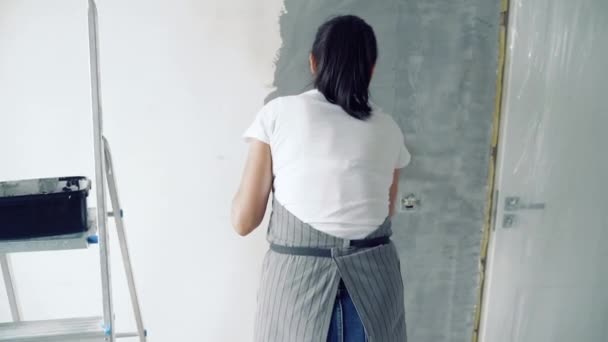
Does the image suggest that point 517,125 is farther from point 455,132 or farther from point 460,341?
point 460,341

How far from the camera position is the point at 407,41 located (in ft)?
5.24

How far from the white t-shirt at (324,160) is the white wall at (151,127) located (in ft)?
1.89

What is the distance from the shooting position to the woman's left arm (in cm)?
104

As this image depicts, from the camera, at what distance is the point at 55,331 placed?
1.12 meters

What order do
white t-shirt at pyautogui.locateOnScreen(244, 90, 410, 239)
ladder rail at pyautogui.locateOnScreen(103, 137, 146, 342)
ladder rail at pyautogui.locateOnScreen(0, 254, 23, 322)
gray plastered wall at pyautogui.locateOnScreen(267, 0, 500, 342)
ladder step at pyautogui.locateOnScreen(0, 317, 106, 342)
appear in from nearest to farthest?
white t-shirt at pyautogui.locateOnScreen(244, 90, 410, 239) → ladder step at pyautogui.locateOnScreen(0, 317, 106, 342) → ladder rail at pyautogui.locateOnScreen(103, 137, 146, 342) → ladder rail at pyautogui.locateOnScreen(0, 254, 23, 322) → gray plastered wall at pyautogui.locateOnScreen(267, 0, 500, 342)

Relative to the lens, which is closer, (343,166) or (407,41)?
(343,166)

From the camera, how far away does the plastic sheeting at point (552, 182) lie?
5.45 feet

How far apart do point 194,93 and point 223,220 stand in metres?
0.45

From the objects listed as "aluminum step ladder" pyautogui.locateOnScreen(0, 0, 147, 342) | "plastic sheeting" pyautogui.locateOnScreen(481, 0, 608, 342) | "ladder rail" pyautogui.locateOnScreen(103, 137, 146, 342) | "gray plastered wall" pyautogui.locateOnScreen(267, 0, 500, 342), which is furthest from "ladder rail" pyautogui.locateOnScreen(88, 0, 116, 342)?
"plastic sheeting" pyautogui.locateOnScreen(481, 0, 608, 342)

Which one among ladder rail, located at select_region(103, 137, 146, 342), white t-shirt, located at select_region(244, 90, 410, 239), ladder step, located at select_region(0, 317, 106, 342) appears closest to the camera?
white t-shirt, located at select_region(244, 90, 410, 239)

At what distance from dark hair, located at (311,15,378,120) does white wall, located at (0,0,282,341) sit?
0.55m

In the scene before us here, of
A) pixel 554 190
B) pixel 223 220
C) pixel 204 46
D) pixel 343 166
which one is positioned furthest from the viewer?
pixel 554 190

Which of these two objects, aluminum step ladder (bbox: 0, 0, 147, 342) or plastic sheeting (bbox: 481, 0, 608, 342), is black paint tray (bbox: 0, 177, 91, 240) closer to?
aluminum step ladder (bbox: 0, 0, 147, 342)

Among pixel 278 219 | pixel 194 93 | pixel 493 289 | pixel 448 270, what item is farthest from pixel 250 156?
pixel 493 289
